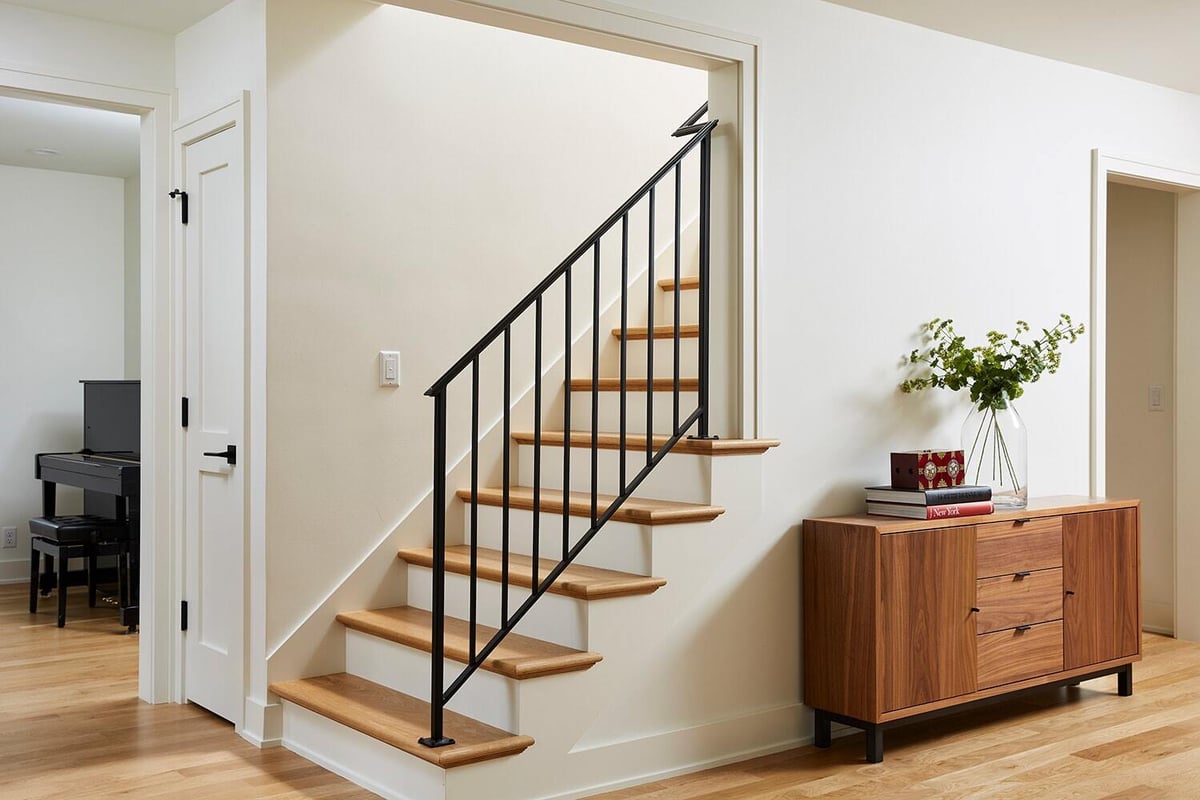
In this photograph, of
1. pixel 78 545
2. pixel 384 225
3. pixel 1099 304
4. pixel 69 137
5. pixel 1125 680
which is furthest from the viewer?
pixel 69 137

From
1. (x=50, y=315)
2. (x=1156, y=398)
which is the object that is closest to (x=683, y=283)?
(x=1156, y=398)

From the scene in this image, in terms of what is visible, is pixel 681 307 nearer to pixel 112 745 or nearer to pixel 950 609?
pixel 950 609

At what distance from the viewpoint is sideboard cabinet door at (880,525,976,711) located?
3518 mm

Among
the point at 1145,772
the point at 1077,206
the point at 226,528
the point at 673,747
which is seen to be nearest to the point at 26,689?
the point at 226,528

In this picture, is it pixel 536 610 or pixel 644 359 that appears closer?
pixel 536 610

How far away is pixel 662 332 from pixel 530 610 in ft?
4.20

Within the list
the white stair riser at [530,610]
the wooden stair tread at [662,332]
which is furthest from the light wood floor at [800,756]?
the wooden stair tread at [662,332]

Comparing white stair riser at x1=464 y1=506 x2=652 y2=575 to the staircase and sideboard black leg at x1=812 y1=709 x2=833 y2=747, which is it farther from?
sideboard black leg at x1=812 y1=709 x2=833 y2=747

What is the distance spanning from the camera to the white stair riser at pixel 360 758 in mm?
3002

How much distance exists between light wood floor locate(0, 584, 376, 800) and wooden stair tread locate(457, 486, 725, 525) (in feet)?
3.39

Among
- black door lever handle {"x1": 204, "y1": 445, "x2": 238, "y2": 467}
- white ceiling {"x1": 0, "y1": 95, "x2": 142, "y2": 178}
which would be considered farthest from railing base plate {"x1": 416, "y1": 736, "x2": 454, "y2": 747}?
white ceiling {"x1": 0, "y1": 95, "x2": 142, "y2": 178}

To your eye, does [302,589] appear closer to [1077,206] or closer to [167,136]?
[167,136]

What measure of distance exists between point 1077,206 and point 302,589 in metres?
3.40

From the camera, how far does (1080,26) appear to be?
13.6ft
